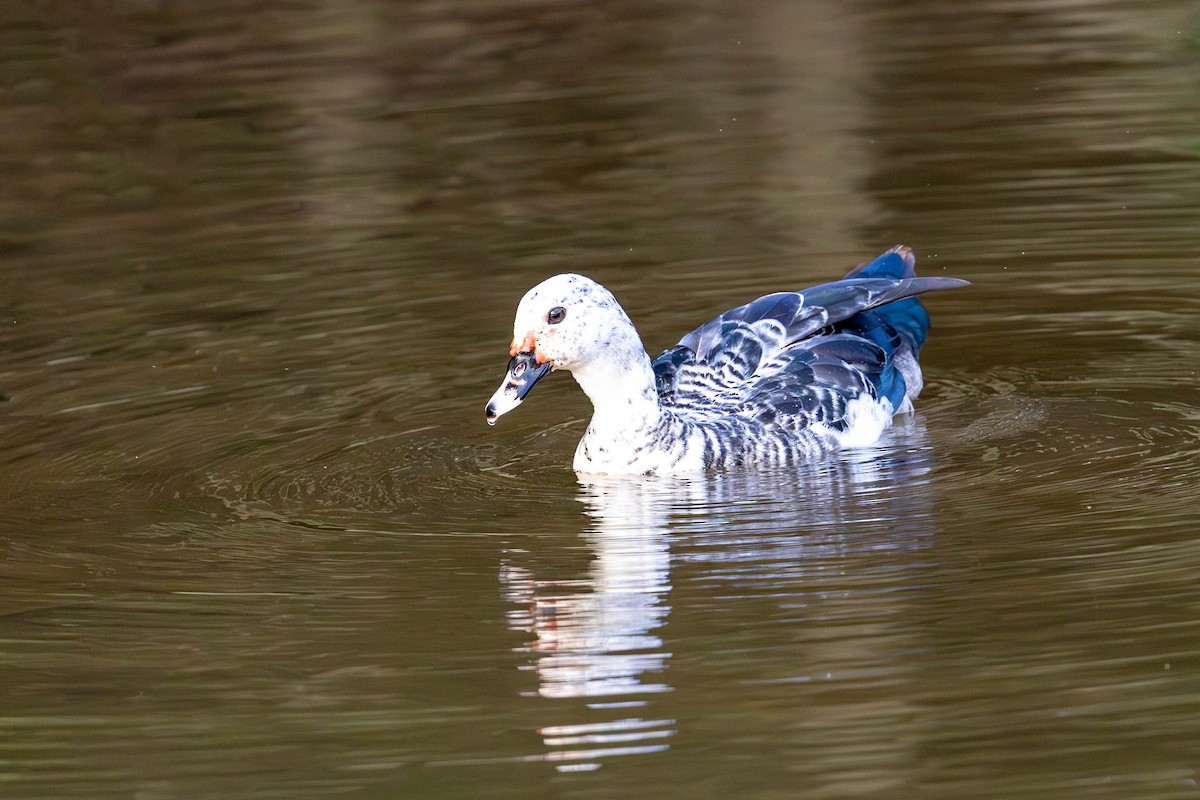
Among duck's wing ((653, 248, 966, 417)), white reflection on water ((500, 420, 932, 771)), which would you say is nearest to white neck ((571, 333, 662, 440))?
white reflection on water ((500, 420, 932, 771))

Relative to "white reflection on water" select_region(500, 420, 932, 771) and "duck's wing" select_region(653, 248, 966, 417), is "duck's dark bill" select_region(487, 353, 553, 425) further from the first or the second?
"duck's wing" select_region(653, 248, 966, 417)

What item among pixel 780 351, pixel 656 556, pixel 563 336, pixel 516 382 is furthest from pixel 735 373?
pixel 656 556

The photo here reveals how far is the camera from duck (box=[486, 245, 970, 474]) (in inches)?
340

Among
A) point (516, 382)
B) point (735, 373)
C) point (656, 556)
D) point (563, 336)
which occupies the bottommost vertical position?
point (656, 556)

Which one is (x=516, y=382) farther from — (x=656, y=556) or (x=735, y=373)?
(x=735, y=373)

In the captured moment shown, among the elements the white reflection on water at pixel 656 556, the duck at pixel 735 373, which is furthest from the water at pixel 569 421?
the duck at pixel 735 373

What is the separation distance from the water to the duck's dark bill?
46 centimetres

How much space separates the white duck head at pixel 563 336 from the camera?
855 centimetres

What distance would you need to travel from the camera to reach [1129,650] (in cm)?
645

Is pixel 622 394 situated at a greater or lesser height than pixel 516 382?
lesser

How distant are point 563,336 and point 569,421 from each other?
167 centimetres

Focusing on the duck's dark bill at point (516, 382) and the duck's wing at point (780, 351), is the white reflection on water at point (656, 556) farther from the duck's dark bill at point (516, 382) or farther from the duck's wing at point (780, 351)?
the duck's dark bill at point (516, 382)

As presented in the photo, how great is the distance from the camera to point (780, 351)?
9734 millimetres

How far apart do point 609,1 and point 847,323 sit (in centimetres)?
1123
